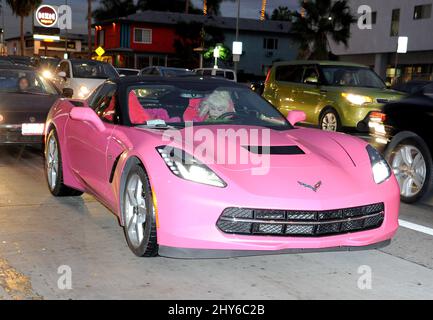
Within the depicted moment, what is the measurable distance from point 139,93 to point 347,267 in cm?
254

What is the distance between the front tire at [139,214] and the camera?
430 centimetres

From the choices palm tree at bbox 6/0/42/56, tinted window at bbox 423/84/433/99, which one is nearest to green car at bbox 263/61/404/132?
tinted window at bbox 423/84/433/99

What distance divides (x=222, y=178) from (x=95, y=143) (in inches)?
71.9

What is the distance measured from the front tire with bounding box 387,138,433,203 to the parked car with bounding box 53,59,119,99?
1225 cm

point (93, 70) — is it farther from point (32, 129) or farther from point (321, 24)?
point (321, 24)

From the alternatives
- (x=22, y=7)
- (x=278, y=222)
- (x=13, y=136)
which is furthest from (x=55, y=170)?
(x=22, y=7)

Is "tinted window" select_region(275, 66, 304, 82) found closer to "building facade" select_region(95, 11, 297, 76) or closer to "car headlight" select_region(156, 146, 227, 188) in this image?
"car headlight" select_region(156, 146, 227, 188)

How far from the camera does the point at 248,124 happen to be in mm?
5414

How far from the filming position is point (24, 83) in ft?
34.1

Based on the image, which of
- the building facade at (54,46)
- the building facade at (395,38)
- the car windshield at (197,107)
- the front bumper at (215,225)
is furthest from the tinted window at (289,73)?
the building facade at (54,46)

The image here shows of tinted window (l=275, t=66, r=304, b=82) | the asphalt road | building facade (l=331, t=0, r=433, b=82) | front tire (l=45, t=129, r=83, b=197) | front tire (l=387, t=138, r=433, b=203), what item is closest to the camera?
the asphalt road

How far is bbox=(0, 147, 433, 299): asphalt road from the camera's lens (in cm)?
394

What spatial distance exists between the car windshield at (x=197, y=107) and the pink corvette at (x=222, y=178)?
0.01 m
